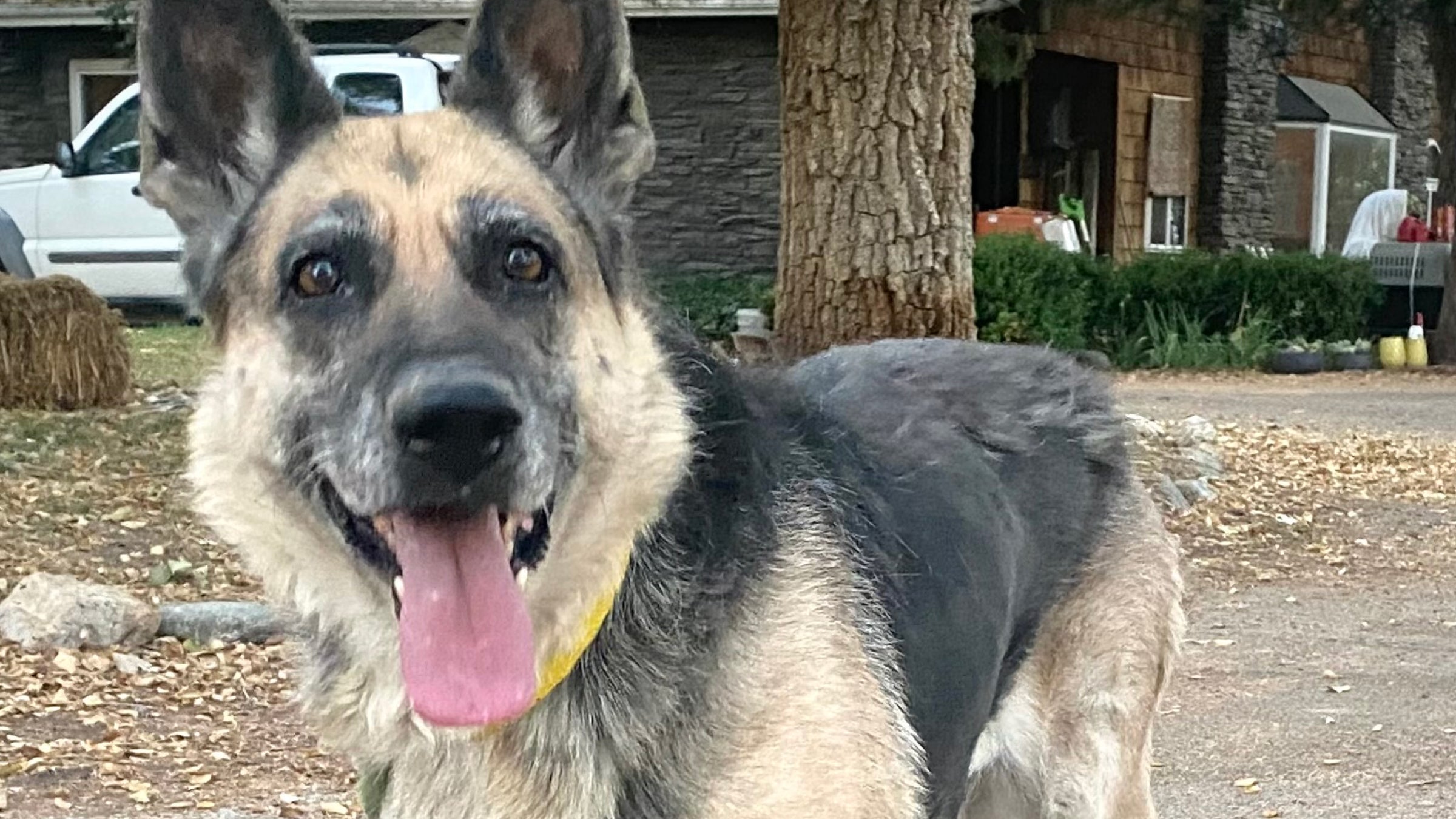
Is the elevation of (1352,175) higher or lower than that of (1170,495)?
higher

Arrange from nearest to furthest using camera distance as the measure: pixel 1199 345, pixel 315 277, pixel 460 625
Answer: pixel 460 625
pixel 315 277
pixel 1199 345

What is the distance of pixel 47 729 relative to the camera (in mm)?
5445

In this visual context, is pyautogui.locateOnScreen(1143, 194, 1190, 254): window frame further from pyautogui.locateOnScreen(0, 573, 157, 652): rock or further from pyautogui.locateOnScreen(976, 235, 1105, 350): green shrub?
pyautogui.locateOnScreen(0, 573, 157, 652): rock

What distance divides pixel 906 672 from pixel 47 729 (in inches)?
133

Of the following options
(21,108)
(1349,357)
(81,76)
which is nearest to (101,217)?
(81,76)

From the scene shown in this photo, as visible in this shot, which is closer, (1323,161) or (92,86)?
(92,86)

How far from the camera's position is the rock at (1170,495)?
9.10 meters

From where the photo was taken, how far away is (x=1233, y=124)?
2438 cm

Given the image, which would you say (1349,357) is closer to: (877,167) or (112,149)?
(877,167)

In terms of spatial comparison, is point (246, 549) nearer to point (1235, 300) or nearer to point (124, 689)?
point (124, 689)

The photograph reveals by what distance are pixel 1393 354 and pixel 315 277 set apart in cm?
1708

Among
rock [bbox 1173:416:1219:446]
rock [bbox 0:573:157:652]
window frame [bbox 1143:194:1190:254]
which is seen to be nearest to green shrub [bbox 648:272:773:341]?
window frame [bbox 1143:194:1190:254]

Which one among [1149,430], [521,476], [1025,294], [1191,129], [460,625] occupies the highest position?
[1191,129]

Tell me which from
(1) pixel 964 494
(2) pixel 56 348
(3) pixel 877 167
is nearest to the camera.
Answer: (1) pixel 964 494
